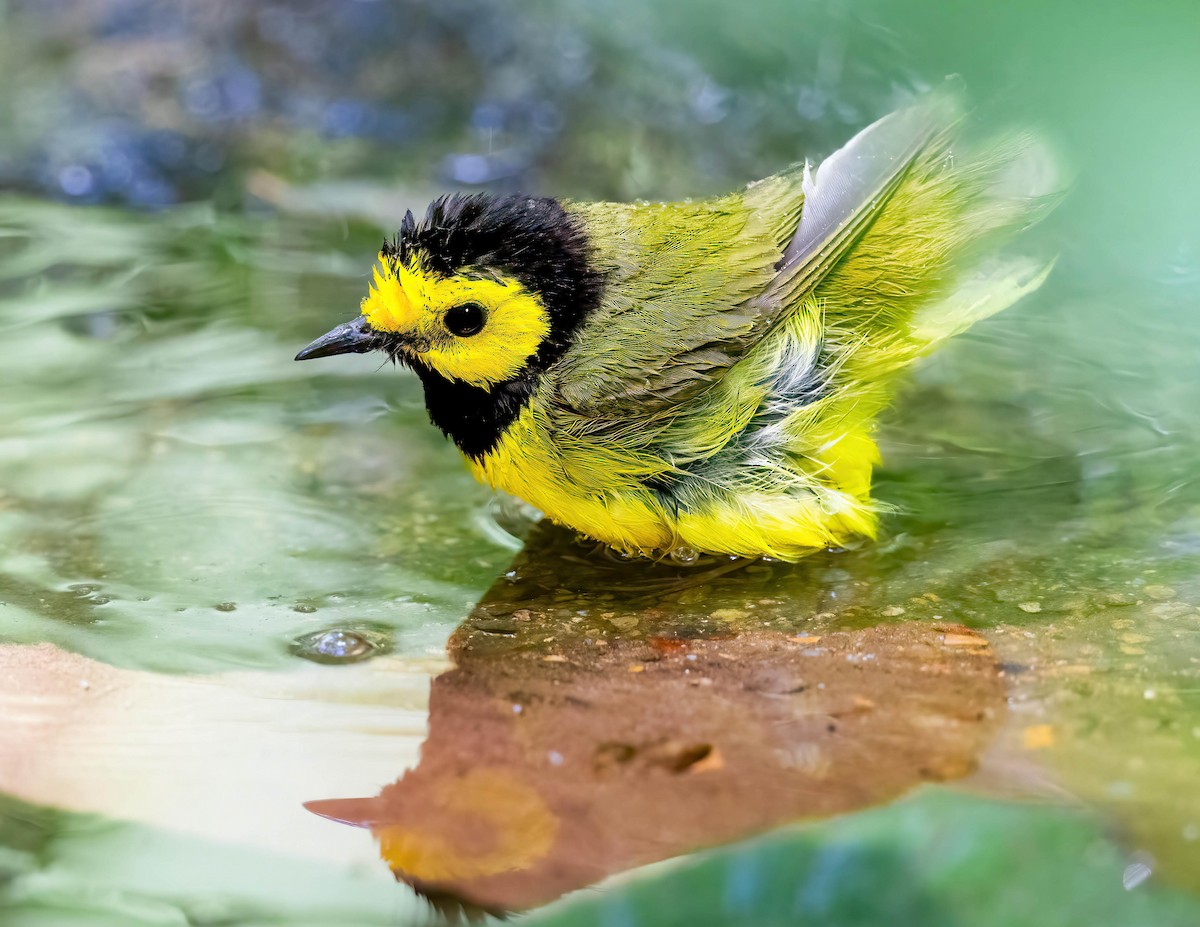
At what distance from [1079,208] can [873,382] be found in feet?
6.57

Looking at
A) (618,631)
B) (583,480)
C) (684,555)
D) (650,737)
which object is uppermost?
(583,480)

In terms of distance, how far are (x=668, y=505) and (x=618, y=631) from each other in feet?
1.67

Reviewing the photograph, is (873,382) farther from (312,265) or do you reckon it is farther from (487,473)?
(312,265)

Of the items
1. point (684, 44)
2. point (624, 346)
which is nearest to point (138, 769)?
point (624, 346)

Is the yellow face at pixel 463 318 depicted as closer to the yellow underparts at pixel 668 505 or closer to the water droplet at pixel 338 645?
the yellow underparts at pixel 668 505

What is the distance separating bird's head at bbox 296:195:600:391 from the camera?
125 inches

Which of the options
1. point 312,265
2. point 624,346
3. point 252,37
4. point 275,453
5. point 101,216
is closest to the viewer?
point 624,346

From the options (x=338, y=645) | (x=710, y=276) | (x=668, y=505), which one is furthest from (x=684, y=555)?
(x=338, y=645)

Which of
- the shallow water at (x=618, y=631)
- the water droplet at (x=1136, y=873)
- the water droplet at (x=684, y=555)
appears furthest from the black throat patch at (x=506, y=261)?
the water droplet at (x=1136, y=873)

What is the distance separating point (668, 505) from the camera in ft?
10.5

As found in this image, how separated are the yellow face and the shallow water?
54cm

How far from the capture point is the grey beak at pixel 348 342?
3.32 m

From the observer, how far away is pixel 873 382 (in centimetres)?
333

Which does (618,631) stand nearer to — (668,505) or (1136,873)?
(668,505)
